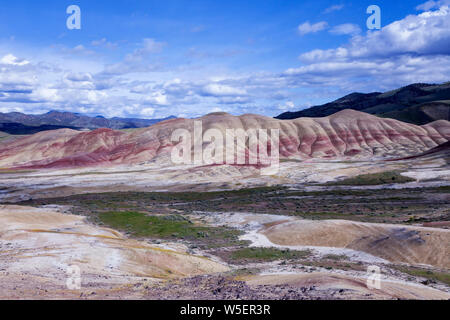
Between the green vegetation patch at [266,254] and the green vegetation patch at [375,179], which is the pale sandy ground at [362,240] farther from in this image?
the green vegetation patch at [375,179]

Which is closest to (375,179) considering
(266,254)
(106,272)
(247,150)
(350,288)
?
(247,150)

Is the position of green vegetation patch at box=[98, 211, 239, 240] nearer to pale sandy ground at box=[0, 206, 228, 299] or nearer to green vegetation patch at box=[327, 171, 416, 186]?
pale sandy ground at box=[0, 206, 228, 299]

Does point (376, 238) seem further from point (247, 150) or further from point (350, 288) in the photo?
point (247, 150)

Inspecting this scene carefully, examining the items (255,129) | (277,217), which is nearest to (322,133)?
(255,129)

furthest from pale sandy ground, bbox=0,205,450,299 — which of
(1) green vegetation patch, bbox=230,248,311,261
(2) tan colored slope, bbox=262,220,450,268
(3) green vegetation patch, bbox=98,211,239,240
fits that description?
(2) tan colored slope, bbox=262,220,450,268
